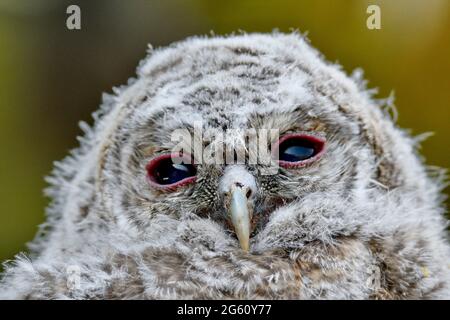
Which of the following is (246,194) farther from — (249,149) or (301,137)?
(301,137)

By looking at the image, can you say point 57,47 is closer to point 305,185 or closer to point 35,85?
point 35,85

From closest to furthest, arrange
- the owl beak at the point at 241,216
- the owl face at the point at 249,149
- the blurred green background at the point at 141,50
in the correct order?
the owl beak at the point at 241,216
the owl face at the point at 249,149
the blurred green background at the point at 141,50

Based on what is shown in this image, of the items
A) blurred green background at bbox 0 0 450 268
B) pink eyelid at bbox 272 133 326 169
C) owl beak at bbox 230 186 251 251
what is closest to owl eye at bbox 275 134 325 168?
pink eyelid at bbox 272 133 326 169

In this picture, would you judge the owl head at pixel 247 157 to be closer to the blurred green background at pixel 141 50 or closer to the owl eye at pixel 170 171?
the owl eye at pixel 170 171

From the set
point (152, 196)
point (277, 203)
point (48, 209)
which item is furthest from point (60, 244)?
point (277, 203)

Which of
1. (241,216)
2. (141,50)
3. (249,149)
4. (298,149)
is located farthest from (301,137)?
(141,50)

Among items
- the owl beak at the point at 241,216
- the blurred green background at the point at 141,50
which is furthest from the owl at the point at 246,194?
the blurred green background at the point at 141,50

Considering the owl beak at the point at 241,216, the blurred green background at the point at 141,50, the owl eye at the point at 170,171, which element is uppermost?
the blurred green background at the point at 141,50
